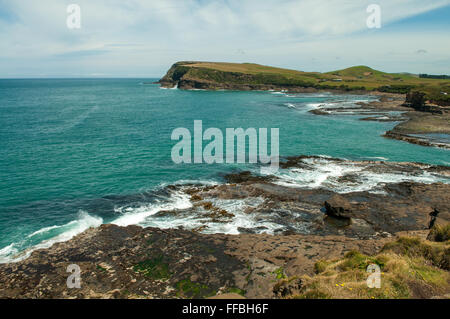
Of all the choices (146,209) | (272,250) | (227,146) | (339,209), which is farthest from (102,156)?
(339,209)

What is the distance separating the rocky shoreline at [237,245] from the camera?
15.6 meters

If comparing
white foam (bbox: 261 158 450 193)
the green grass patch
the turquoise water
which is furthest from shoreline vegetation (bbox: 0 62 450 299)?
the turquoise water

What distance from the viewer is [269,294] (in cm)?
1438

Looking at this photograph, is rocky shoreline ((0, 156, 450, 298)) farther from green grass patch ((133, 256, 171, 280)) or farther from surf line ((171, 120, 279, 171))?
surf line ((171, 120, 279, 171))

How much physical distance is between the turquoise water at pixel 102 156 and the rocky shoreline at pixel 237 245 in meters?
5.30

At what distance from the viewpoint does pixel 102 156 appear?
4500 centimetres

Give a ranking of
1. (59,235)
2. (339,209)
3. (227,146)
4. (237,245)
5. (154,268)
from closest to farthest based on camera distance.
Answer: (154,268)
(237,245)
(59,235)
(339,209)
(227,146)

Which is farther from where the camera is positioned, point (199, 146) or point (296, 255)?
point (199, 146)

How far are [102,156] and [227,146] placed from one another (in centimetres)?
2207

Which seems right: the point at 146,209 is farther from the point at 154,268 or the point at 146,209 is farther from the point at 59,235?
the point at 154,268

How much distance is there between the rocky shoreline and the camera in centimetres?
1564
